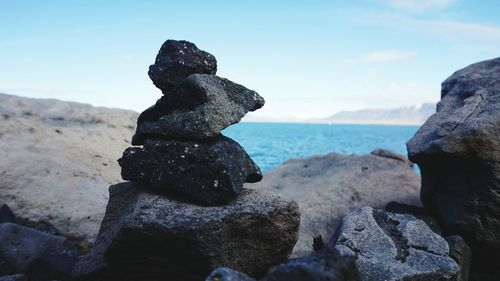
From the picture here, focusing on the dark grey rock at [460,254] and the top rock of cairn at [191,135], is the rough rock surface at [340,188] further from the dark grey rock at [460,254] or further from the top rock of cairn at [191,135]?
the top rock of cairn at [191,135]

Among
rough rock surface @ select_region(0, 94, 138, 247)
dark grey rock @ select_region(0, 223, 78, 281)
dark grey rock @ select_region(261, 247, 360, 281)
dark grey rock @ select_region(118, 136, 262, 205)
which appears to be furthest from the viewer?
rough rock surface @ select_region(0, 94, 138, 247)

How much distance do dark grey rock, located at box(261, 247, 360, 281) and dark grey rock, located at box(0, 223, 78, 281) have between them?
12.6ft

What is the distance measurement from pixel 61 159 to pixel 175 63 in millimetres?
5831

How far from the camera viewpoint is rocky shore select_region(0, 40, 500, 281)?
505cm

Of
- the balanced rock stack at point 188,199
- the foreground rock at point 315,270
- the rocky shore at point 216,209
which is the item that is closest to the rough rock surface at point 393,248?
the rocky shore at point 216,209

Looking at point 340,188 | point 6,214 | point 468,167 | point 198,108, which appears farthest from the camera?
point 340,188

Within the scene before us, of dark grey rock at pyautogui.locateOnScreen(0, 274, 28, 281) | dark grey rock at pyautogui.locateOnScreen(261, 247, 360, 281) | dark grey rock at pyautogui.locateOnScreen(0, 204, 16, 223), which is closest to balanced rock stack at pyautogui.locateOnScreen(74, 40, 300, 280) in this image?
dark grey rock at pyautogui.locateOnScreen(0, 274, 28, 281)

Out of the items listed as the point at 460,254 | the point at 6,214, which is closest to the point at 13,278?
the point at 6,214

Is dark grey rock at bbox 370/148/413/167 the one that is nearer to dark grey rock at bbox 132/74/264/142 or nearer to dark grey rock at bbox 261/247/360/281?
dark grey rock at bbox 132/74/264/142

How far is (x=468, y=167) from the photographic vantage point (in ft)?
26.8

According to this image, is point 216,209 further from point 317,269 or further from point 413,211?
point 413,211

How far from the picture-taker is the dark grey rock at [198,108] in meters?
5.70

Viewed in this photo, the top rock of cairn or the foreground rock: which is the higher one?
the top rock of cairn

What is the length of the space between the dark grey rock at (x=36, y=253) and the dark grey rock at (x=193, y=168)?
168 cm
